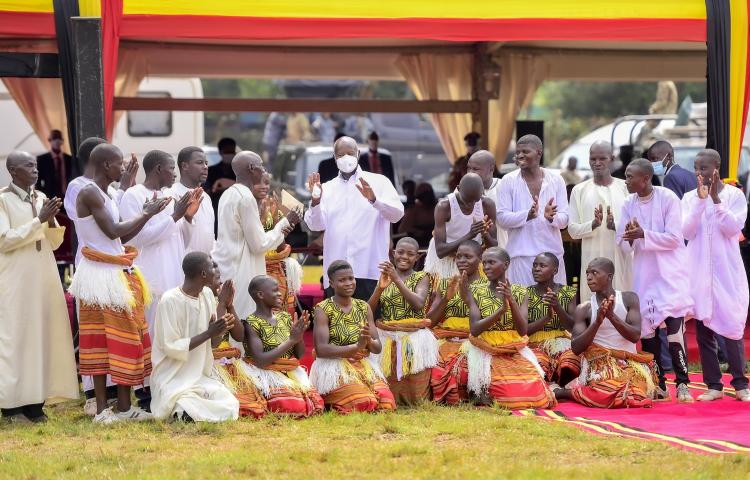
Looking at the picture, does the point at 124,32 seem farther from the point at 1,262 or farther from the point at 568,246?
the point at 568,246

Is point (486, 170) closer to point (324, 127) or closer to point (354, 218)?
point (354, 218)

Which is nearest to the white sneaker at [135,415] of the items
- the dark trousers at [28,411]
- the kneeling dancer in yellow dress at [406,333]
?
the dark trousers at [28,411]

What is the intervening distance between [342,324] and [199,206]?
1.26 m

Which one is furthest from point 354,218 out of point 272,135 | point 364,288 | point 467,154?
point 272,135

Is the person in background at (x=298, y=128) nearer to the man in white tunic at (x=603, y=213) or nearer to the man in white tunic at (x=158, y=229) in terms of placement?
the man in white tunic at (x=603, y=213)

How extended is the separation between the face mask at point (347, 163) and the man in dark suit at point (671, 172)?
2272mm

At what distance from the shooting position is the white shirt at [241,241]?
8.13 m

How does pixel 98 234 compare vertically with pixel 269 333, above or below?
above

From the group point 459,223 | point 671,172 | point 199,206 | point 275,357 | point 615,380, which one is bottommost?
point 615,380

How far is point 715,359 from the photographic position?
27.7 ft

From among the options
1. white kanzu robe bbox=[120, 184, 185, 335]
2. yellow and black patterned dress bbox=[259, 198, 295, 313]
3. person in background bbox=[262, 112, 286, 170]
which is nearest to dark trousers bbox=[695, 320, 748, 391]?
yellow and black patterned dress bbox=[259, 198, 295, 313]

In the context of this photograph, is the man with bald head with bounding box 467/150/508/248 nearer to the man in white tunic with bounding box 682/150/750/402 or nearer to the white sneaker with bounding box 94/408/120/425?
the man in white tunic with bounding box 682/150/750/402

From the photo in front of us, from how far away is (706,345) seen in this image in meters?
8.50

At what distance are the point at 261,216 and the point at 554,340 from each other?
7.18 ft
